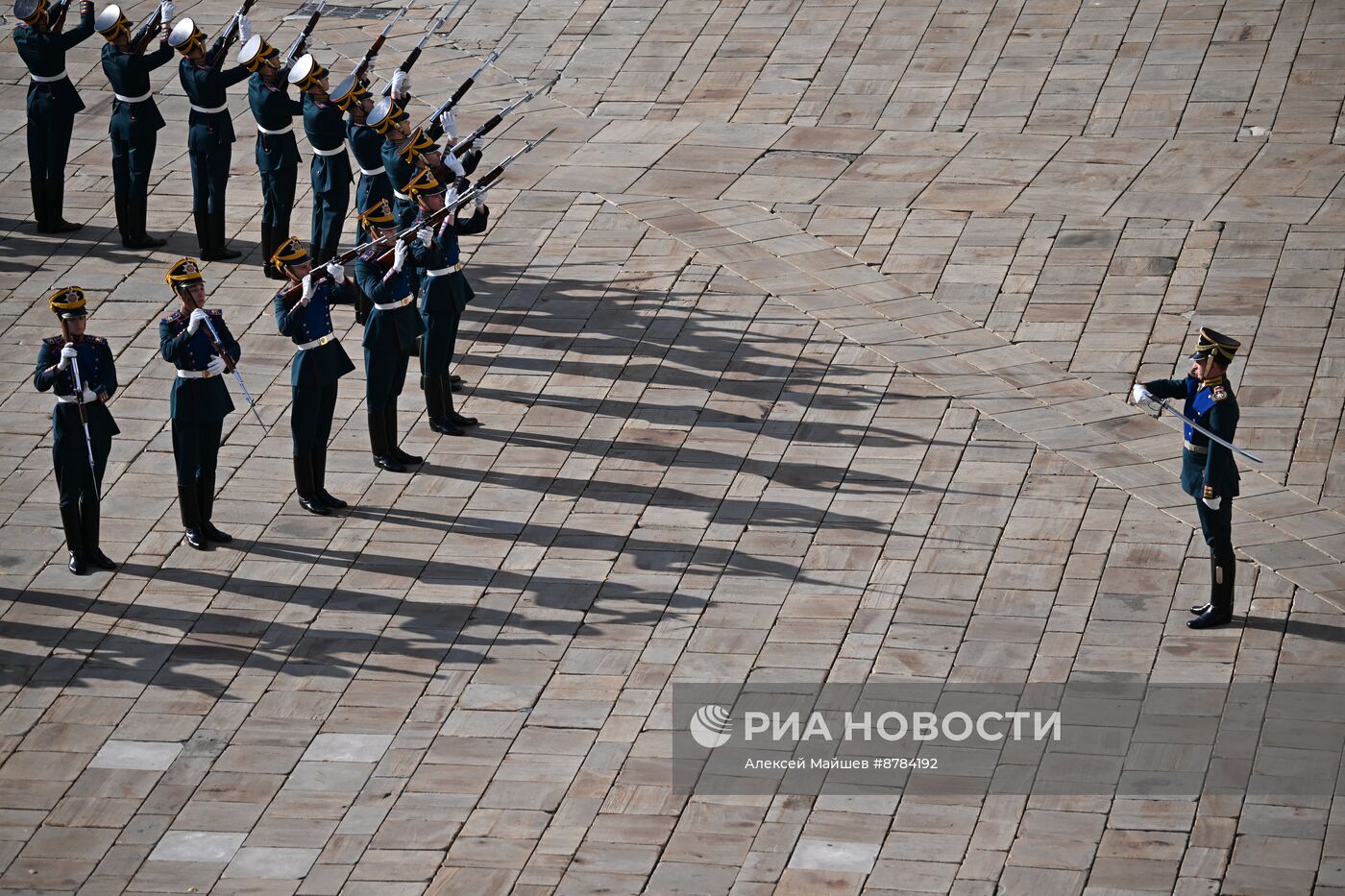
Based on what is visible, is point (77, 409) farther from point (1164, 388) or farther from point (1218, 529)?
point (1218, 529)

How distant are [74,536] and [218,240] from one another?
A: 456 centimetres

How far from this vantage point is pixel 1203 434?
10.8 m

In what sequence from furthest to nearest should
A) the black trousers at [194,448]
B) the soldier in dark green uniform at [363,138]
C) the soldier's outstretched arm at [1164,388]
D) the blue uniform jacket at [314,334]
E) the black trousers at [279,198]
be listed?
the black trousers at [279,198]
the soldier in dark green uniform at [363,138]
the blue uniform jacket at [314,334]
the black trousers at [194,448]
the soldier's outstretched arm at [1164,388]

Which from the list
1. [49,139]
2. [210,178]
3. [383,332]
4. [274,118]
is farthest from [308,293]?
[49,139]

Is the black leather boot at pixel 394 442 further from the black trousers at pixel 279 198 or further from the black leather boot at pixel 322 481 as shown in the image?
the black trousers at pixel 279 198

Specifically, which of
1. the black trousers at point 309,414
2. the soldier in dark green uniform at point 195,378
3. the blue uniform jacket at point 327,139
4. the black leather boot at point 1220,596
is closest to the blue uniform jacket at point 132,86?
the blue uniform jacket at point 327,139

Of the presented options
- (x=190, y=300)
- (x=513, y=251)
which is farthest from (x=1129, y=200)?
(x=190, y=300)

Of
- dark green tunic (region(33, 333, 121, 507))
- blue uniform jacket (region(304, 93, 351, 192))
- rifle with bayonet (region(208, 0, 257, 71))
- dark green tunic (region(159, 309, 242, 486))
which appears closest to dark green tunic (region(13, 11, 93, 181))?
rifle with bayonet (region(208, 0, 257, 71))

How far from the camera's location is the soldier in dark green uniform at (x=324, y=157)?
14797 mm

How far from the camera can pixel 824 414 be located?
43.6 feet

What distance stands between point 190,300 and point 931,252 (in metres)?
6.09

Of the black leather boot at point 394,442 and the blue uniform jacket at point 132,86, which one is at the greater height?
the blue uniform jacket at point 132,86

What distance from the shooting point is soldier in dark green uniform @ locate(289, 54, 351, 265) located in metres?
14.8

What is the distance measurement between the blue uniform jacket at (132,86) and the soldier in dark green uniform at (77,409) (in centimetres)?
424
